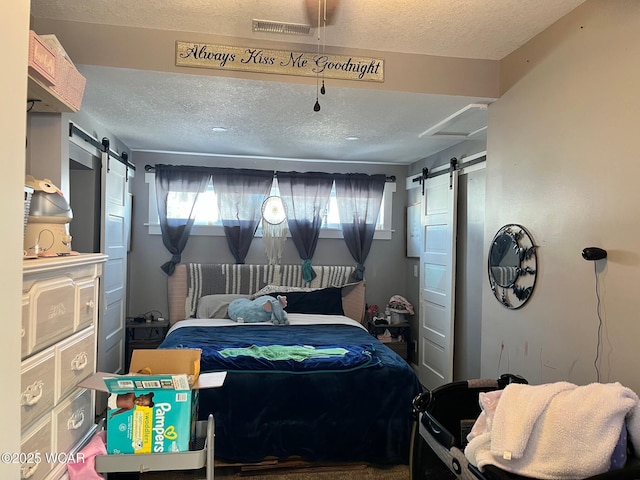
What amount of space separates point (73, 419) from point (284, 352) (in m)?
1.68

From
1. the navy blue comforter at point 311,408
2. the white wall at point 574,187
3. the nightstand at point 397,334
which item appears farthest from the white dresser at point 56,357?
the nightstand at point 397,334

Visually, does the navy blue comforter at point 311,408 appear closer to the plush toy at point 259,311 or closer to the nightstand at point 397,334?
the plush toy at point 259,311

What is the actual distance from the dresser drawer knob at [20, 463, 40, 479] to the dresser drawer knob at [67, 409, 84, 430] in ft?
0.80

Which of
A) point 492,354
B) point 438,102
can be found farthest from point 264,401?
point 438,102

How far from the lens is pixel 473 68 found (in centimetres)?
262

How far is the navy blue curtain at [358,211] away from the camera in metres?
4.94

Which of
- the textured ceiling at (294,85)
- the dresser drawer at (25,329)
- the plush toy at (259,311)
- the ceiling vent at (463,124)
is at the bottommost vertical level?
the plush toy at (259,311)

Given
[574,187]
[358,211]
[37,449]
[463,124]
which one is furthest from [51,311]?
[358,211]

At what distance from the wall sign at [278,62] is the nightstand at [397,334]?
2875 millimetres

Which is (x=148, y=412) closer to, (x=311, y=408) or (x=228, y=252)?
(x=311, y=408)

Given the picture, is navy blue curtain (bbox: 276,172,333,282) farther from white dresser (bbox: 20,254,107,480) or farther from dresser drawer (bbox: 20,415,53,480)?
dresser drawer (bbox: 20,415,53,480)

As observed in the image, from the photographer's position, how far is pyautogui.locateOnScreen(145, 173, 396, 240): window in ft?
15.2

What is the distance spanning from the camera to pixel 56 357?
1427 mm

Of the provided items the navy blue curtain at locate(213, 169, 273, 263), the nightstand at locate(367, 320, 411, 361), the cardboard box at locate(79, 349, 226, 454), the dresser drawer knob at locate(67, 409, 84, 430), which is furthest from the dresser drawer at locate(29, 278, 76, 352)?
the nightstand at locate(367, 320, 411, 361)
